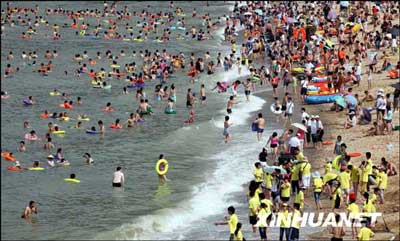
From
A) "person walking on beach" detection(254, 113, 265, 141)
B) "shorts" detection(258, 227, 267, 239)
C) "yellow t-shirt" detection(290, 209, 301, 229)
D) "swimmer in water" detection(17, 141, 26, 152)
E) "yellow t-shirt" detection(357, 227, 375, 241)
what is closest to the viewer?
"yellow t-shirt" detection(357, 227, 375, 241)

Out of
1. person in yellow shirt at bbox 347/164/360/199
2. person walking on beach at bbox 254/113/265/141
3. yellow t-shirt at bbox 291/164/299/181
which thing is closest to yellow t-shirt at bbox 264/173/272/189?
yellow t-shirt at bbox 291/164/299/181

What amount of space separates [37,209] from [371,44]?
2684 centimetres

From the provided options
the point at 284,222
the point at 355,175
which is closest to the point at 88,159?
the point at 355,175

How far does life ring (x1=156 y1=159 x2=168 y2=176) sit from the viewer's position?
2573 centimetres

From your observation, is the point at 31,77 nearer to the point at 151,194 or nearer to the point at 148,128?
the point at 148,128

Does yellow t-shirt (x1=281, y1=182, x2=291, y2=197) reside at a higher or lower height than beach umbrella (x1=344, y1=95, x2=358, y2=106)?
lower

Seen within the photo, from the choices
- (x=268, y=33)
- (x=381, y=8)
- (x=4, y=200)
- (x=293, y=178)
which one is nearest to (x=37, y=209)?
(x=4, y=200)

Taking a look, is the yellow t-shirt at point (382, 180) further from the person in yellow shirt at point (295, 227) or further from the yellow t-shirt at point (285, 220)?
the yellow t-shirt at point (285, 220)

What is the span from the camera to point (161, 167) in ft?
84.8

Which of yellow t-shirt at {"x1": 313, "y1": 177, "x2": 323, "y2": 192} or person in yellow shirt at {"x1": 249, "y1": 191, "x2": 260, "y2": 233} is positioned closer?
person in yellow shirt at {"x1": 249, "y1": 191, "x2": 260, "y2": 233}

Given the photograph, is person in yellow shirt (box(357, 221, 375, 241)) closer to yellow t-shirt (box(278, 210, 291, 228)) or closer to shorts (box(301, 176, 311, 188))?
yellow t-shirt (box(278, 210, 291, 228))

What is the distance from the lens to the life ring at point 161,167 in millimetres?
25734

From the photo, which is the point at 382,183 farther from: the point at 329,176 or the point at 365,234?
the point at 365,234

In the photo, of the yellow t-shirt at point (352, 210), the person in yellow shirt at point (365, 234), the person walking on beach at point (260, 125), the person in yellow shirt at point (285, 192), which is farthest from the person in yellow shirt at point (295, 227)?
the person walking on beach at point (260, 125)
